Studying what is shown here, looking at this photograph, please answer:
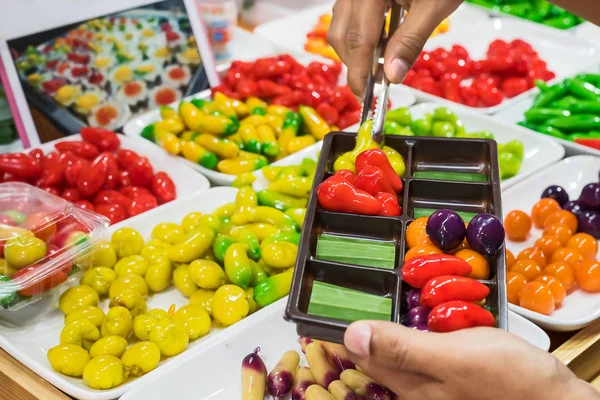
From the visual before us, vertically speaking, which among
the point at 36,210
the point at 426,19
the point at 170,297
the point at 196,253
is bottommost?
the point at 170,297

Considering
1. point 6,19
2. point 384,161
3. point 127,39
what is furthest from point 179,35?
point 384,161

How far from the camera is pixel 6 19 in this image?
233 centimetres

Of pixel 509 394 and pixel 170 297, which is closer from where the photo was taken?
pixel 509 394

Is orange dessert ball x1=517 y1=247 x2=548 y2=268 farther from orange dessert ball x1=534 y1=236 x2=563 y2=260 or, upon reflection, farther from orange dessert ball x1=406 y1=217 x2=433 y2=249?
orange dessert ball x1=406 y1=217 x2=433 y2=249

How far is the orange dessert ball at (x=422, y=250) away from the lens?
1.29 metres

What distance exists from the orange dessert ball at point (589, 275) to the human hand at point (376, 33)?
0.75 metres

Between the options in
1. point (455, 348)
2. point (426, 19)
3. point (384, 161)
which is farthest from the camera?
point (426, 19)

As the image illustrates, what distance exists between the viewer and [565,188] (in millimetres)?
2402

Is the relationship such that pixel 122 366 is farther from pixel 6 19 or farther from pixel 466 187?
pixel 6 19

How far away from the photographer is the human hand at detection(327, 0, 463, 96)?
1640mm

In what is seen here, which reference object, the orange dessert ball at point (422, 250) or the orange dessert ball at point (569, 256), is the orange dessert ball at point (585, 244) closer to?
the orange dessert ball at point (569, 256)

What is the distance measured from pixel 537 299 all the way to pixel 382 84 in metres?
0.67

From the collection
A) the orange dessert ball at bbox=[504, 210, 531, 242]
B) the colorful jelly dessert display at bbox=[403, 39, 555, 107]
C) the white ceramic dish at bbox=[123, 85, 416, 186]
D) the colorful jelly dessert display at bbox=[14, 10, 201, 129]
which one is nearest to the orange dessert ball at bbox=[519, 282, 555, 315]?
the orange dessert ball at bbox=[504, 210, 531, 242]

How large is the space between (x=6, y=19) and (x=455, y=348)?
195 cm
